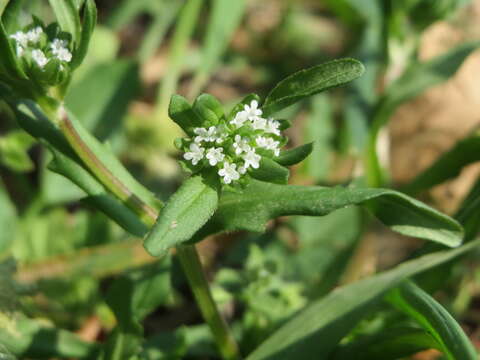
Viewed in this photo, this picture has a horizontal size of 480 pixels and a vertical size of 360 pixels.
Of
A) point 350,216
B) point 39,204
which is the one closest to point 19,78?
point 39,204

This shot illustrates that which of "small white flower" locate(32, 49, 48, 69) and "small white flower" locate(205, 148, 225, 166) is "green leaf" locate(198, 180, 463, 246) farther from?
"small white flower" locate(32, 49, 48, 69)

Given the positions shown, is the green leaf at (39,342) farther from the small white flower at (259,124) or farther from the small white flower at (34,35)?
the small white flower at (259,124)

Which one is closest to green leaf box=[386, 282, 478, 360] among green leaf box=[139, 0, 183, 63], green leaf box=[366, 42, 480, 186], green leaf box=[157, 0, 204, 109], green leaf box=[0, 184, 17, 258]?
green leaf box=[366, 42, 480, 186]

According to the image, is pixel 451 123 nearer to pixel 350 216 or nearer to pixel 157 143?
pixel 350 216

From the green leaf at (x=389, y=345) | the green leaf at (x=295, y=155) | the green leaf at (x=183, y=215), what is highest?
the green leaf at (x=295, y=155)

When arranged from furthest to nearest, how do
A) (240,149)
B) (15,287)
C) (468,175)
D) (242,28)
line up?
(242,28) → (468,175) → (15,287) → (240,149)

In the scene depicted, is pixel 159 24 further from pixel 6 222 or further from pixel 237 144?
pixel 237 144

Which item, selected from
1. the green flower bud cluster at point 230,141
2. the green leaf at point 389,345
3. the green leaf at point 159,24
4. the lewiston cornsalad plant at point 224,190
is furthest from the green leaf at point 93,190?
the green leaf at point 159,24
